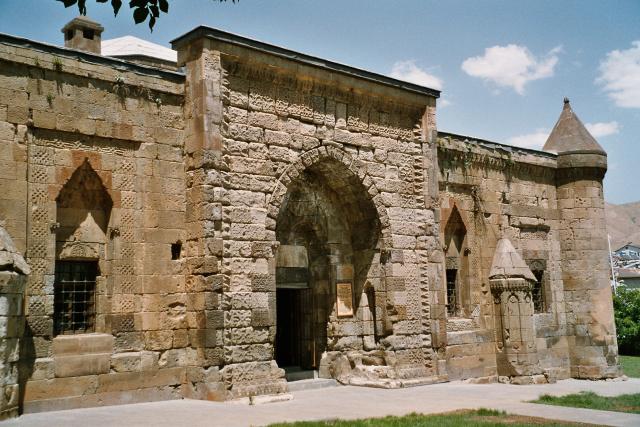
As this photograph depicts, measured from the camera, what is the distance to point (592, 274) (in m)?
18.6

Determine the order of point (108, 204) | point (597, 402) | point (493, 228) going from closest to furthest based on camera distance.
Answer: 1. point (108, 204)
2. point (597, 402)
3. point (493, 228)

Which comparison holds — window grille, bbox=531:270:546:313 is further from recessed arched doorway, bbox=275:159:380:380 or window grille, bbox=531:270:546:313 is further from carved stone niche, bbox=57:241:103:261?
carved stone niche, bbox=57:241:103:261

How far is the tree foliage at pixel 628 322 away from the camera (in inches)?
1008

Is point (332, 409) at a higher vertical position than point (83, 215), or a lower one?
lower

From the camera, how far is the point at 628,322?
25.8 m

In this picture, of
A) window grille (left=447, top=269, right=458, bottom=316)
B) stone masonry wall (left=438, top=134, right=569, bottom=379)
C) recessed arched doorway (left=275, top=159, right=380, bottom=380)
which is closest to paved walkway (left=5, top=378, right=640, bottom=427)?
recessed arched doorway (left=275, top=159, right=380, bottom=380)

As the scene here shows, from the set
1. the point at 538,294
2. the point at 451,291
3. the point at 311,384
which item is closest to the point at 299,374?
the point at 311,384

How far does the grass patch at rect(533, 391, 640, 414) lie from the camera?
1131 cm

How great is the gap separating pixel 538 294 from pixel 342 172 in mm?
7383

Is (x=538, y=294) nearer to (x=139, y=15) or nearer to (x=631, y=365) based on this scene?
(x=631, y=365)

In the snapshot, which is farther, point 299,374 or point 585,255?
point 585,255

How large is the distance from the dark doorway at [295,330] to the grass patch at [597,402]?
4.94 m

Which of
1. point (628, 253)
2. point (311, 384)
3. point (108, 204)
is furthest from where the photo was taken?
point (628, 253)

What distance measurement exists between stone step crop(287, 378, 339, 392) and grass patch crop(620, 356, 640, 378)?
366 inches
